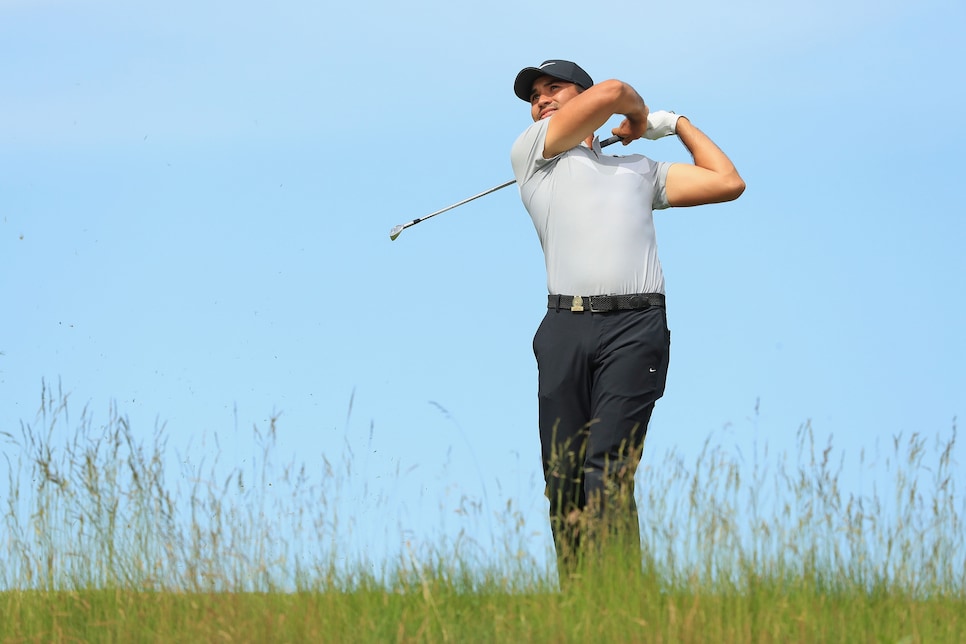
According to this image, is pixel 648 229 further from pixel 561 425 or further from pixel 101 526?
pixel 101 526

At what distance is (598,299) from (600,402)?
0.46 meters

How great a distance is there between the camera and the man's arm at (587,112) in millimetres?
5070

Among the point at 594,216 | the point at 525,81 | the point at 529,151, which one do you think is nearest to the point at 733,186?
the point at 594,216

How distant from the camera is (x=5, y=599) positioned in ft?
17.6

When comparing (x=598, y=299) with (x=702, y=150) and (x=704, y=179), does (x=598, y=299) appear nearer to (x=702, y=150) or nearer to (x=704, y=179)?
(x=704, y=179)

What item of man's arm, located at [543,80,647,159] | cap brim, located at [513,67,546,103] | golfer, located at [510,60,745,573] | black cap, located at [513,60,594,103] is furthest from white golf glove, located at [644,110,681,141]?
cap brim, located at [513,67,546,103]

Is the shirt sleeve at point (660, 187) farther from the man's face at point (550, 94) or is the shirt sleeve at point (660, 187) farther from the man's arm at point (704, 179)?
the man's face at point (550, 94)

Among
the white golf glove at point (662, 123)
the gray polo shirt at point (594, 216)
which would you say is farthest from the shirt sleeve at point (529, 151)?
the white golf glove at point (662, 123)

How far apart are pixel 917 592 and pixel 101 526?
3694 mm

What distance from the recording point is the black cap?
5.56 m

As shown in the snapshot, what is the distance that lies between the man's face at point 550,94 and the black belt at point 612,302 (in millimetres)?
1043

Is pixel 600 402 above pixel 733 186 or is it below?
below

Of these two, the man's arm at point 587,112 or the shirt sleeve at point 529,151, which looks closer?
the man's arm at point 587,112

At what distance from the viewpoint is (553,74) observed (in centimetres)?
552
